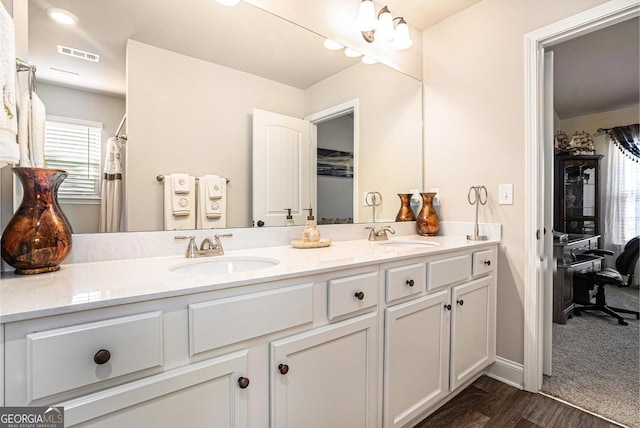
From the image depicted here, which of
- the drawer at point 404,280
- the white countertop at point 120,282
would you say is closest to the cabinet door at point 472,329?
the drawer at point 404,280

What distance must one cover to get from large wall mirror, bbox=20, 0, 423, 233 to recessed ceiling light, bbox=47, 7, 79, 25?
1cm

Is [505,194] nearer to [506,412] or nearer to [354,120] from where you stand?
[354,120]

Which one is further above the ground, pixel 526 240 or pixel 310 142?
pixel 310 142

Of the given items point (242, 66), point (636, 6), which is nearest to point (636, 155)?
point (636, 6)

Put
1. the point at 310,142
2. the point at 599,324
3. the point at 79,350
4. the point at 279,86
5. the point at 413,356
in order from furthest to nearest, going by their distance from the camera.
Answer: the point at 599,324
the point at 310,142
the point at 279,86
the point at 413,356
the point at 79,350

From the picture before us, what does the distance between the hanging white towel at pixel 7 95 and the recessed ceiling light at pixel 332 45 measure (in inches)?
55.7

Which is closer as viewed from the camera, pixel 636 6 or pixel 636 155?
pixel 636 6

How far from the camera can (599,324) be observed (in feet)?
9.27

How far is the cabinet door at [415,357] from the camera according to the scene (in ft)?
4.19

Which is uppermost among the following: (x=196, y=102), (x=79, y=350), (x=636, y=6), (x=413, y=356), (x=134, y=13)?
(x=636, y=6)

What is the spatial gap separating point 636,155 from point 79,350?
19.8 feet

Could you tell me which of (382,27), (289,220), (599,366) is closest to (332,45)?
(382,27)

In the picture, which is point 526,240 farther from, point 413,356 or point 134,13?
point 134,13

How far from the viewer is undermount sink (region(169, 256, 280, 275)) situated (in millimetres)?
1199
